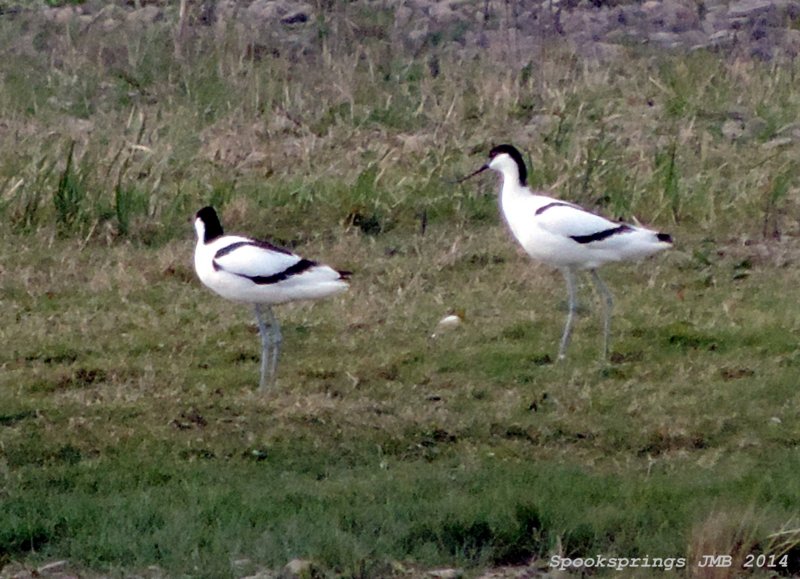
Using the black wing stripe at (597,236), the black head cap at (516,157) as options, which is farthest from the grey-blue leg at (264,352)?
the black head cap at (516,157)

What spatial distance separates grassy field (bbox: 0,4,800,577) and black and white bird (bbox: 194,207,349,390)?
269 mm

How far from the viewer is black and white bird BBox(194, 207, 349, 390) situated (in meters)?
8.63

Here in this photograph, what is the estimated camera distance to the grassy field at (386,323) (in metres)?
6.55

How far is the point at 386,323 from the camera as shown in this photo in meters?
9.73

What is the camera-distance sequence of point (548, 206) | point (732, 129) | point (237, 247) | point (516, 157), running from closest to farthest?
A: point (237, 247) < point (548, 206) < point (516, 157) < point (732, 129)

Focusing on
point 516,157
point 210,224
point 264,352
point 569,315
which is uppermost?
point 516,157

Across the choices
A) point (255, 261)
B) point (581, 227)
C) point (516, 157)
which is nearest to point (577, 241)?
point (581, 227)

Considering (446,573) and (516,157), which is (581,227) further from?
(446,573)

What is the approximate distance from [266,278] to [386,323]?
51.4 inches

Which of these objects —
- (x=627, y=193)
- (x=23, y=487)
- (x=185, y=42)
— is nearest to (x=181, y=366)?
(x=23, y=487)

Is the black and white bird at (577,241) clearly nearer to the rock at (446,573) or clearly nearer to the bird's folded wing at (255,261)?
the bird's folded wing at (255,261)

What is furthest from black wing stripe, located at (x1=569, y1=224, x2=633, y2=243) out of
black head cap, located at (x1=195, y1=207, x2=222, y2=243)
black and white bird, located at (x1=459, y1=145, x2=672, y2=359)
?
black head cap, located at (x1=195, y1=207, x2=222, y2=243)

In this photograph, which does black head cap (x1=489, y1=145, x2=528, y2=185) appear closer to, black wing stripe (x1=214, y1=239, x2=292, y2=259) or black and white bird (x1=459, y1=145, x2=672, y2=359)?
black and white bird (x1=459, y1=145, x2=672, y2=359)

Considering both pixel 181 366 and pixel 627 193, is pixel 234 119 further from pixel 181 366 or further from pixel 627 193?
pixel 181 366
